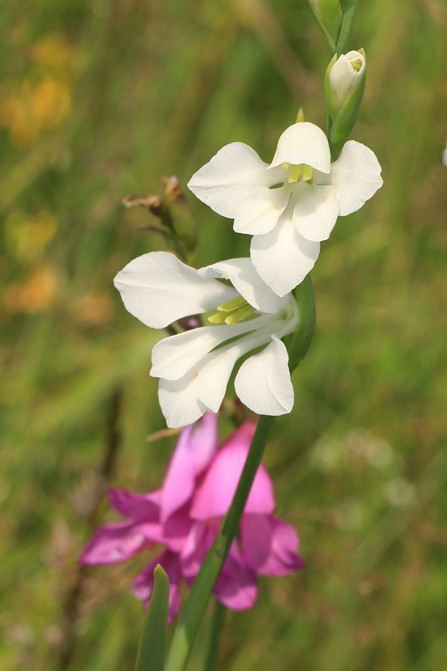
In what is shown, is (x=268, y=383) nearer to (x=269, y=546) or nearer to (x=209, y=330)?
(x=209, y=330)

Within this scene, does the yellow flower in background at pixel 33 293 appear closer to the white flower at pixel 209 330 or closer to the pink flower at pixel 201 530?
the pink flower at pixel 201 530

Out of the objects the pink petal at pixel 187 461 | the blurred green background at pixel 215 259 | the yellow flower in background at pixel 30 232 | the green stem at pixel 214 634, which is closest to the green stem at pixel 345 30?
the pink petal at pixel 187 461

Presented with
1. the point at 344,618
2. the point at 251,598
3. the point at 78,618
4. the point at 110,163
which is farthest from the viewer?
the point at 110,163

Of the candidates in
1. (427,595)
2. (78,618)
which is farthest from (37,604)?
(427,595)

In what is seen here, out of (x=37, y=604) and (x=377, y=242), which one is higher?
(x=377, y=242)

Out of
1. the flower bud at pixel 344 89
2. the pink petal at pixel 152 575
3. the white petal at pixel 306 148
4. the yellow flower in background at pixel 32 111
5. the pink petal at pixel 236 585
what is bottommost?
the pink petal at pixel 236 585

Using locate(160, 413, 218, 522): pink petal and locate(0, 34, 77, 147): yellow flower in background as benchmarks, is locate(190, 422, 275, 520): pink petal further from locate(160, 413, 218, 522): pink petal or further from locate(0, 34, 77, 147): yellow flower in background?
locate(0, 34, 77, 147): yellow flower in background

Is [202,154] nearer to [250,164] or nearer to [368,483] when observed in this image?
[368,483]

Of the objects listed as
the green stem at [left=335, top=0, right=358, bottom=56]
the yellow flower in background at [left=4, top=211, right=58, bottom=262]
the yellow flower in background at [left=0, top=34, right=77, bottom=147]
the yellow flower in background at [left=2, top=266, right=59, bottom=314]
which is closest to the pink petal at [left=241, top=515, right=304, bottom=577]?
the green stem at [left=335, top=0, right=358, bottom=56]
